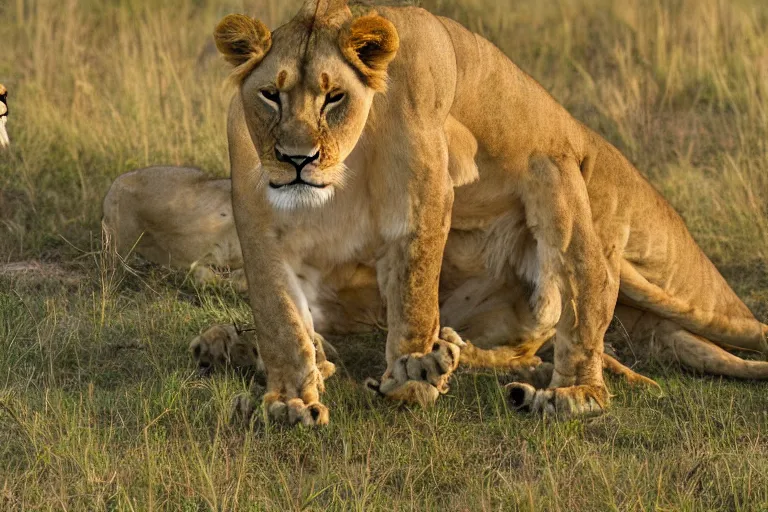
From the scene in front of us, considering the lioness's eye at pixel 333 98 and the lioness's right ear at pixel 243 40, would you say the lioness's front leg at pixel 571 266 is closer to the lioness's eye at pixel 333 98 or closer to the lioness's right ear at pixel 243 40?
the lioness's eye at pixel 333 98

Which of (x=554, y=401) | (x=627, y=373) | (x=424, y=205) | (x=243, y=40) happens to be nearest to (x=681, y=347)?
(x=627, y=373)

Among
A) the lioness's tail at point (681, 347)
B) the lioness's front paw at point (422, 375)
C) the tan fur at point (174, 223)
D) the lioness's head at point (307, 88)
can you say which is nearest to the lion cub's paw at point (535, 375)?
the lioness's tail at point (681, 347)

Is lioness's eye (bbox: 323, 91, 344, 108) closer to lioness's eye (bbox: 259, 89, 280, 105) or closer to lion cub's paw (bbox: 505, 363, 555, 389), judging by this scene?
lioness's eye (bbox: 259, 89, 280, 105)

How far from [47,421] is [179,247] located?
66.4 inches

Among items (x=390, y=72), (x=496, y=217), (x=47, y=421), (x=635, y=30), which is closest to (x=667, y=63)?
(x=635, y=30)

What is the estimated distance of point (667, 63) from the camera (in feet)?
25.7

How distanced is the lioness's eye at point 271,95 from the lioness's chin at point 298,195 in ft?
0.74

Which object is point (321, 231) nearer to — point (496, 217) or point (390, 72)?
point (390, 72)

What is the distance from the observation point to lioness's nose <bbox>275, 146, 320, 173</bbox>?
3238 mm

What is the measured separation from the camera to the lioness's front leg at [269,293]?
142 inches

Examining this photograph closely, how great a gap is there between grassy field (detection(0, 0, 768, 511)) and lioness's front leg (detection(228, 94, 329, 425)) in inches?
5.3

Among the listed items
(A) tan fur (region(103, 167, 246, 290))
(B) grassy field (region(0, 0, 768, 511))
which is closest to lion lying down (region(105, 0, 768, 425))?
(B) grassy field (region(0, 0, 768, 511))

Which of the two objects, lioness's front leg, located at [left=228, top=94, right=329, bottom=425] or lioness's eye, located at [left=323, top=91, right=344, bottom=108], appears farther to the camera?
lioness's front leg, located at [left=228, top=94, right=329, bottom=425]

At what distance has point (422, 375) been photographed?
3.67m
